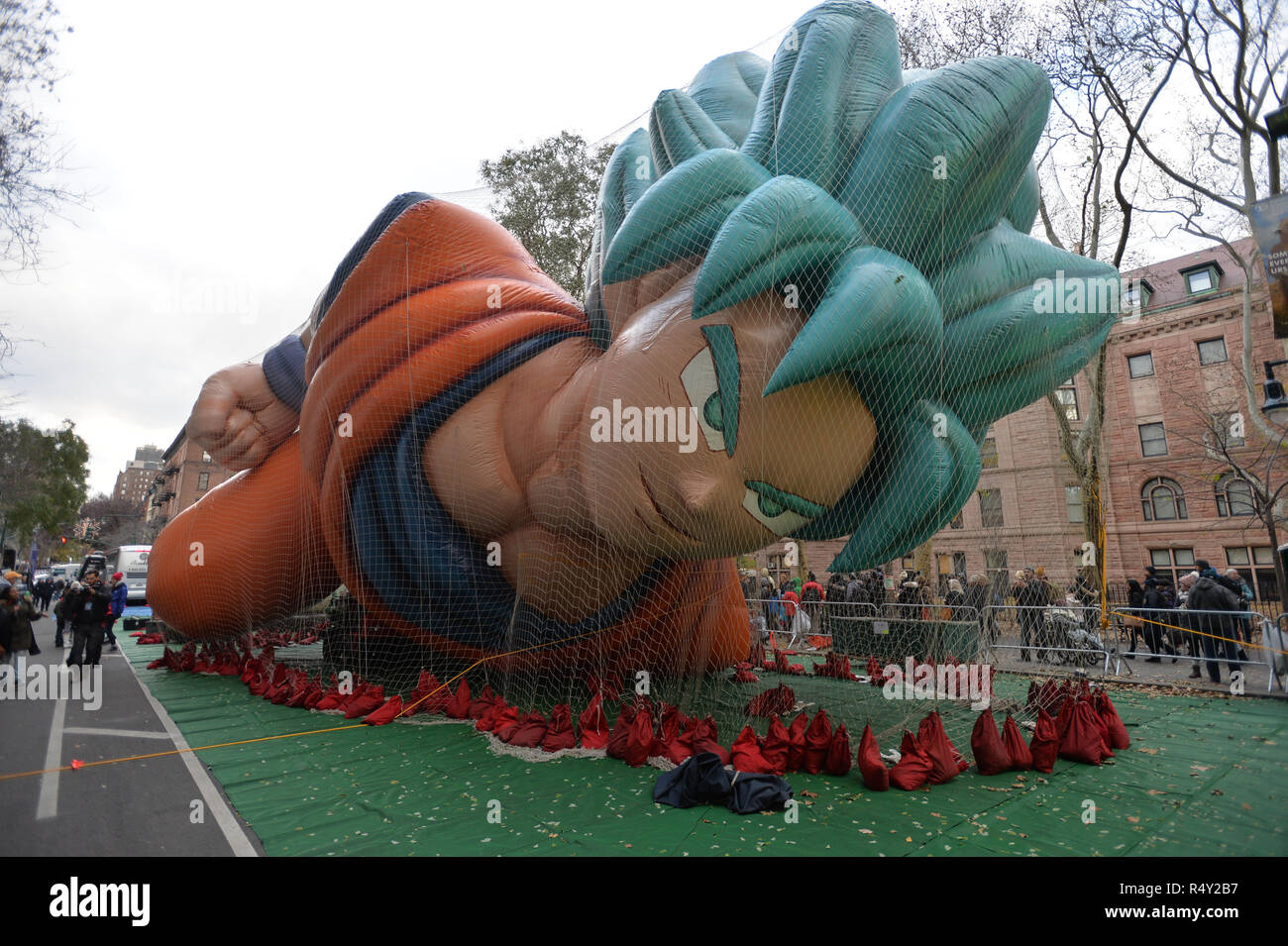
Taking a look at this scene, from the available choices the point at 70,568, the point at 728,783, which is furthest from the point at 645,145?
the point at 70,568

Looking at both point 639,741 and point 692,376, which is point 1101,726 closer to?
point 639,741

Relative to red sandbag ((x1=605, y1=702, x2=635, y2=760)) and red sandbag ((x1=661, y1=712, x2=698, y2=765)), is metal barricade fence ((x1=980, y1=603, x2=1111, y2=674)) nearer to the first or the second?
red sandbag ((x1=661, y1=712, x2=698, y2=765))

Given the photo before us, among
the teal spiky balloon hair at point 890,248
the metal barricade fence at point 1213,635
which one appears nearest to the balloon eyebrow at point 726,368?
the teal spiky balloon hair at point 890,248

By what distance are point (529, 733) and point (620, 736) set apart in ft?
2.73

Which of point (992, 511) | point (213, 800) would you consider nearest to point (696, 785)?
point (213, 800)

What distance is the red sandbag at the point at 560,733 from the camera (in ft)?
18.3

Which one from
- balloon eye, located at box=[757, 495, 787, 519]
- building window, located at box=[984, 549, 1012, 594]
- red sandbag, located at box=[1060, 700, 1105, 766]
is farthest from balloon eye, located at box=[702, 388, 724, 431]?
building window, located at box=[984, 549, 1012, 594]

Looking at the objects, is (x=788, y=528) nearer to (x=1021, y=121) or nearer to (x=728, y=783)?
(x=728, y=783)

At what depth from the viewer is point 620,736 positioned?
5.40 m

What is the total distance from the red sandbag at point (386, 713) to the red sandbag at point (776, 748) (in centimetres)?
379

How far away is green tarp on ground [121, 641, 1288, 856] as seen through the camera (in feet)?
12.1

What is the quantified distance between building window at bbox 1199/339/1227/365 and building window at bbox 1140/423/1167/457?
2726 millimetres

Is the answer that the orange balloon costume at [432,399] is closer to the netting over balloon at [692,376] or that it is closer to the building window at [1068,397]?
the netting over balloon at [692,376]
